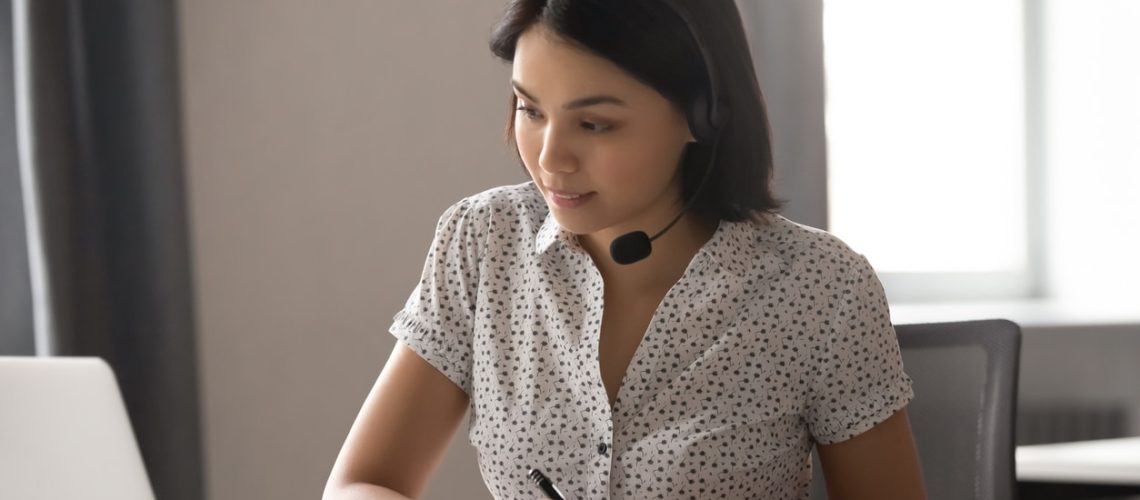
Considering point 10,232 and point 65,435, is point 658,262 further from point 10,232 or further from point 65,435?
point 10,232

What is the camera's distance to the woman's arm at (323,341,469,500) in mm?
1172

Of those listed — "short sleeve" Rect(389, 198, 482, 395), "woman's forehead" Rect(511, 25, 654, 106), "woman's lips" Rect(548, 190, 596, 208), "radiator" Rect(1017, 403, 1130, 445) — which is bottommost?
"radiator" Rect(1017, 403, 1130, 445)

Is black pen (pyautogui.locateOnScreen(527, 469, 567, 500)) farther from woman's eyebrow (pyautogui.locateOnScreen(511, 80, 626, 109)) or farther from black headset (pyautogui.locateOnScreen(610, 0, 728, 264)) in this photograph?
woman's eyebrow (pyautogui.locateOnScreen(511, 80, 626, 109))

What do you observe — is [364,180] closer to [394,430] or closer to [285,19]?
[285,19]

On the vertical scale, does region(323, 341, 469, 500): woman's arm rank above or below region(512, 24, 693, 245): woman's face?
below

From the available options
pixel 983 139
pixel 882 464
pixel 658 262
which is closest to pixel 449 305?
pixel 658 262

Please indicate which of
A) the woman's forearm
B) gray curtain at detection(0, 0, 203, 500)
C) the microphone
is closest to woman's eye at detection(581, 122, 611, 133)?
the microphone

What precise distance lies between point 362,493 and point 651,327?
321 millimetres

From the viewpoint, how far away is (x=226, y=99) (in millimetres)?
2092

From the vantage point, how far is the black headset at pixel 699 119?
103 centimetres

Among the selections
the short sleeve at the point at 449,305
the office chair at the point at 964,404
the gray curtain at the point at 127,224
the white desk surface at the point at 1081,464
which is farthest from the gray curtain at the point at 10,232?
the white desk surface at the point at 1081,464

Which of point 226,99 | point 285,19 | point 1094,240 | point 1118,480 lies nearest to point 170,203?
point 226,99

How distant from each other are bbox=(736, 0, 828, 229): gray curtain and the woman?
44.1 inches

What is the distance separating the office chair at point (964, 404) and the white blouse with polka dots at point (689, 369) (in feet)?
0.33
